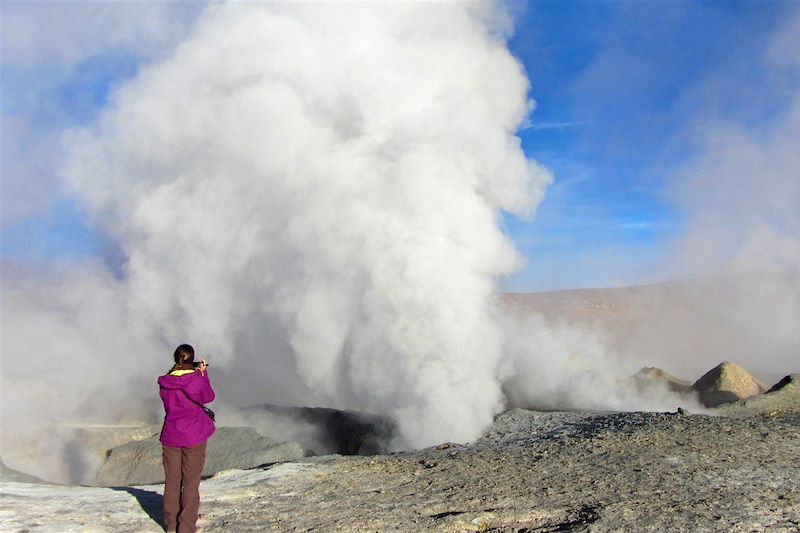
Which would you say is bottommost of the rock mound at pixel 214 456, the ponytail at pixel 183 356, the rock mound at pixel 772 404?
the ponytail at pixel 183 356

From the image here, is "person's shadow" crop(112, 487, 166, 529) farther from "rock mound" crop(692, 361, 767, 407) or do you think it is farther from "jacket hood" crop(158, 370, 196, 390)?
"rock mound" crop(692, 361, 767, 407)

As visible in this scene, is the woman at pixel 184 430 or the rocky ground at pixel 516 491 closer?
the woman at pixel 184 430

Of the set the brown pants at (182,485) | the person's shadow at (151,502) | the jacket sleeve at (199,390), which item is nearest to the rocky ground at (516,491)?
the person's shadow at (151,502)

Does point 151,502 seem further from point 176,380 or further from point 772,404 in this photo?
point 772,404

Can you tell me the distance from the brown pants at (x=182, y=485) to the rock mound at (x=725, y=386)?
13.8 meters

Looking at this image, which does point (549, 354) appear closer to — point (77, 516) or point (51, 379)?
point (51, 379)

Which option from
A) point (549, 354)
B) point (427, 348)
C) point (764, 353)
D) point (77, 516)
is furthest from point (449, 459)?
point (764, 353)

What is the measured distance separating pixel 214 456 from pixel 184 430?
6167 millimetres

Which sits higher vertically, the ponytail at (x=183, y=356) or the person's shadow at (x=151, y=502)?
the ponytail at (x=183, y=356)

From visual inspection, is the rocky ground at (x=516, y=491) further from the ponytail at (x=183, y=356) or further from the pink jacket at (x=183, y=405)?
the ponytail at (x=183, y=356)

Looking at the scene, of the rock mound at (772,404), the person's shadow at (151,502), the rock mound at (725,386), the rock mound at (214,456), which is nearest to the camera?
the person's shadow at (151,502)

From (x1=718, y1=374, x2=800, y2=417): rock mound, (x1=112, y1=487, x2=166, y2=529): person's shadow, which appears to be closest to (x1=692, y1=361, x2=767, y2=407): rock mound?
(x1=718, y1=374, x2=800, y2=417): rock mound

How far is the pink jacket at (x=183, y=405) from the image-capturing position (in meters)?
3.96

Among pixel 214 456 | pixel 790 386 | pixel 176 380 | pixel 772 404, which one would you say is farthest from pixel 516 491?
pixel 790 386
